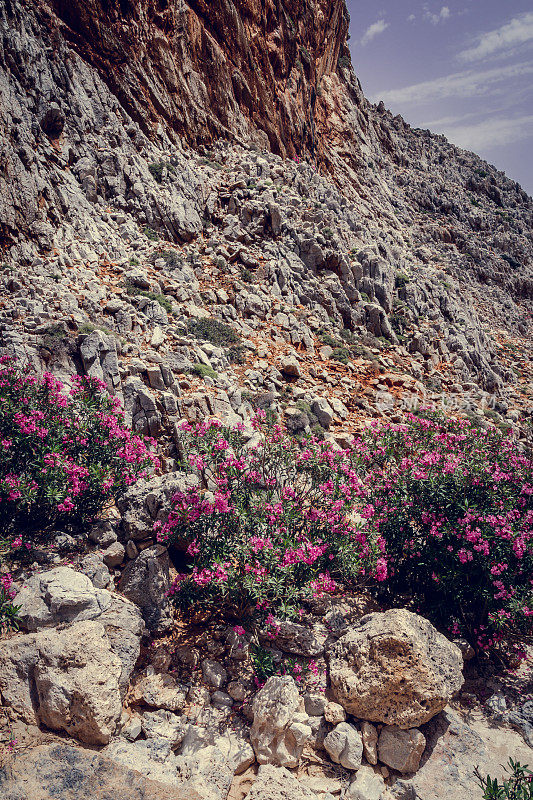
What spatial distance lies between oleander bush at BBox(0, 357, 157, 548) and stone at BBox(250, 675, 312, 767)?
12.8 ft

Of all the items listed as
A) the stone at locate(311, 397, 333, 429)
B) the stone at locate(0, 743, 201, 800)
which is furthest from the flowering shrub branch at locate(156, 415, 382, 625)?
the stone at locate(311, 397, 333, 429)

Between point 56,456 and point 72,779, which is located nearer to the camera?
point 72,779

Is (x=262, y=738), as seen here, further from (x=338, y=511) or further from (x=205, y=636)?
(x=338, y=511)

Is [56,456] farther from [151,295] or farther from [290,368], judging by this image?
[290,368]

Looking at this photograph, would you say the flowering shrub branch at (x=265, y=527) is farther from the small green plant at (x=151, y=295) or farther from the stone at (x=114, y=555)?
the small green plant at (x=151, y=295)

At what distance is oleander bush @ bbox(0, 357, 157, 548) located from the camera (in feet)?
21.3

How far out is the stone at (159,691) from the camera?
17.9 ft

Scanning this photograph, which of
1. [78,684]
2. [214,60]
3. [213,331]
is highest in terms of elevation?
[214,60]

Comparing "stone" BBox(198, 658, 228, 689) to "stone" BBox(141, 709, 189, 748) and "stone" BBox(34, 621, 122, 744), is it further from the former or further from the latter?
"stone" BBox(34, 621, 122, 744)

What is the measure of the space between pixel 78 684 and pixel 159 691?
1.17m

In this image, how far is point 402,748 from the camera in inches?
205

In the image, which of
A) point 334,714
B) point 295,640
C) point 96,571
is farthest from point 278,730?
point 96,571

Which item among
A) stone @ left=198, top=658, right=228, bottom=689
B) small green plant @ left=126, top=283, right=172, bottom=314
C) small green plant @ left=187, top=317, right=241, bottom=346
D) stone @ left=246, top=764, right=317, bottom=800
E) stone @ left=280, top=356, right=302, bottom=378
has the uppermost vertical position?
small green plant @ left=126, top=283, right=172, bottom=314

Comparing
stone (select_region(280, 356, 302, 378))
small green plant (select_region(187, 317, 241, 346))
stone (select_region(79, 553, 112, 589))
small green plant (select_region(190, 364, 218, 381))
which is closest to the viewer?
stone (select_region(79, 553, 112, 589))
